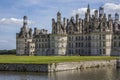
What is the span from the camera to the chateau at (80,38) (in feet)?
335

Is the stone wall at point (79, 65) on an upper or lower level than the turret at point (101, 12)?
lower

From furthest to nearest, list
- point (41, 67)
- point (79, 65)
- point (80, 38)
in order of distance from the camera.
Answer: point (80, 38) < point (79, 65) < point (41, 67)

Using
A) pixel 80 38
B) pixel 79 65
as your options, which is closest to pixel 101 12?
pixel 80 38

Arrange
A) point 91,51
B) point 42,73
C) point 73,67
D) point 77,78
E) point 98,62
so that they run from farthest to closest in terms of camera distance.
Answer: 1. point 91,51
2. point 98,62
3. point 73,67
4. point 42,73
5. point 77,78

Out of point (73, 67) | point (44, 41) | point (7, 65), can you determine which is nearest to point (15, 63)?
point (7, 65)

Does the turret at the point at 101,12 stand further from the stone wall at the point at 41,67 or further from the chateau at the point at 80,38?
the stone wall at the point at 41,67

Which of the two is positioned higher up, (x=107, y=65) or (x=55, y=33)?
(x=55, y=33)

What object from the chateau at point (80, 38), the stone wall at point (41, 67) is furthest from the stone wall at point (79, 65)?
the chateau at point (80, 38)

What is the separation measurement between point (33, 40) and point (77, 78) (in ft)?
258

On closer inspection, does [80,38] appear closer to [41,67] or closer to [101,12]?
[101,12]

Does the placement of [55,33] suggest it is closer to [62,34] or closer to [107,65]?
[62,34]

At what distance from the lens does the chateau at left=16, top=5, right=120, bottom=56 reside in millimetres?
102250

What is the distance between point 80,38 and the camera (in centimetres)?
10956

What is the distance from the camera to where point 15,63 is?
173 ft
